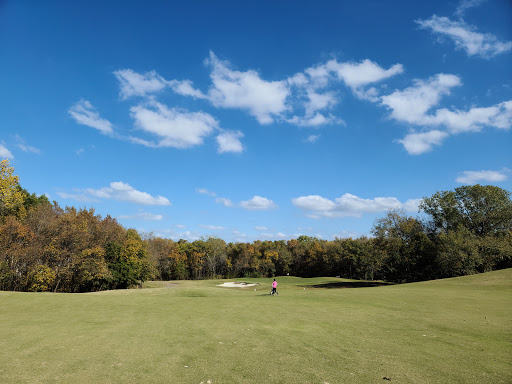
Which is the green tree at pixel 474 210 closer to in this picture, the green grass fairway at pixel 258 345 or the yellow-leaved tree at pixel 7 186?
the green grass fairway at pixel 258 345

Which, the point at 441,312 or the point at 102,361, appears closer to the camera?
the point at 102,361

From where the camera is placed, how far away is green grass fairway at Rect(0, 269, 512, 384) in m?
7.15

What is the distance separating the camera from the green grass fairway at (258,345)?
7.15 m

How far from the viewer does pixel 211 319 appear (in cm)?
1415

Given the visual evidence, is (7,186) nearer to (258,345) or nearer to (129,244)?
(129,244)

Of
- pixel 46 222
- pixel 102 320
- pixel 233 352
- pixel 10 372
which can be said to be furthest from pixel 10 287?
pixel 233 352

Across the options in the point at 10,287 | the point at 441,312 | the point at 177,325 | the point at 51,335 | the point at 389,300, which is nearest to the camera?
the point at 51,335

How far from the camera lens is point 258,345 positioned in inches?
380

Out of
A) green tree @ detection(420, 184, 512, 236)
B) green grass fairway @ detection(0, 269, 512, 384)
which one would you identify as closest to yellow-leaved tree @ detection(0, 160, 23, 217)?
green grass fairway @ detection(0, 269, 512, 384)

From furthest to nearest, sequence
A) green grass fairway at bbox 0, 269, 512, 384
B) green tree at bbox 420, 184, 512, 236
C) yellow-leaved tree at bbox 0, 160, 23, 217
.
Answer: green tree at bbox 420, 184, 512, 236
yellow-leaved tree at bbox 0, 160, 23, 217
green grass fairway at bbox 0, 269, 512, 384

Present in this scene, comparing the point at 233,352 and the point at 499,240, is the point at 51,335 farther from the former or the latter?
the point at 499,240

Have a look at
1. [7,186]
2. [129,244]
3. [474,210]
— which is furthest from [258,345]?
[474,210]

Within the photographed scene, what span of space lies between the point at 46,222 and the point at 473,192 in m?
64.3

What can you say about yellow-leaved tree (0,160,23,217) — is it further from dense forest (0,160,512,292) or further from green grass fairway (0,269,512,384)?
green grass fairway (0,269,512,384)
